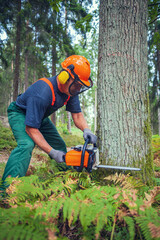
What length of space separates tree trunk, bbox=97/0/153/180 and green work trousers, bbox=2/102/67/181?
113 cm

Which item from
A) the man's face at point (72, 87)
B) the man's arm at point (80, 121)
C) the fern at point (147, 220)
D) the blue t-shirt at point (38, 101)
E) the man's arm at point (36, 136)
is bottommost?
the fern at point (147, 220)

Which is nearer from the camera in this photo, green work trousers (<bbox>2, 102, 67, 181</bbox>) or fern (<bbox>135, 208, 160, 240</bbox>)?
fern (<bbox>135, 208, 160, 240</bbox>)

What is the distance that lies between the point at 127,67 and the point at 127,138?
1097mm

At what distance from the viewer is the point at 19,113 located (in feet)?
8.84

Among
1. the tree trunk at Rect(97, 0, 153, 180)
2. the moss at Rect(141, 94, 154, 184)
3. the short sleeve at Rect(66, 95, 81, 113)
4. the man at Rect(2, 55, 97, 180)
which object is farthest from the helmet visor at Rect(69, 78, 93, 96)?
the moss at Rect(141, 94, 154, 184)

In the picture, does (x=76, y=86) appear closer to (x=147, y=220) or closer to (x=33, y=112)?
(x=33, y=112)

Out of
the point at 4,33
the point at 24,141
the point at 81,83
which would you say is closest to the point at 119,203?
the point at 24,141

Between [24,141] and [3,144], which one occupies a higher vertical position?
[24,141]

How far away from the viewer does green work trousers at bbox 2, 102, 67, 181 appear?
2123 millimetres

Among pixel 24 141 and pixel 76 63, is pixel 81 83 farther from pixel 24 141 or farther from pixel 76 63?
pixel 24 141

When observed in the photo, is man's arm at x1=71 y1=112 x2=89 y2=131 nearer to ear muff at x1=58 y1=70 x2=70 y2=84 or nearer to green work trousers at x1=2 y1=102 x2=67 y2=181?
green work trousers at x1=2 y1=102 x2=67 y2=181

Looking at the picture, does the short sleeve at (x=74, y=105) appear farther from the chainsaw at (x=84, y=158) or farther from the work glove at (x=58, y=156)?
the chainsaw at (x=84, y=158)

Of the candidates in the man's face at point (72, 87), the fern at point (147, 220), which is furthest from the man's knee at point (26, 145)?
the fern at point (147, 220)

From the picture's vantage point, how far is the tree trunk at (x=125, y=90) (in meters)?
2.30
